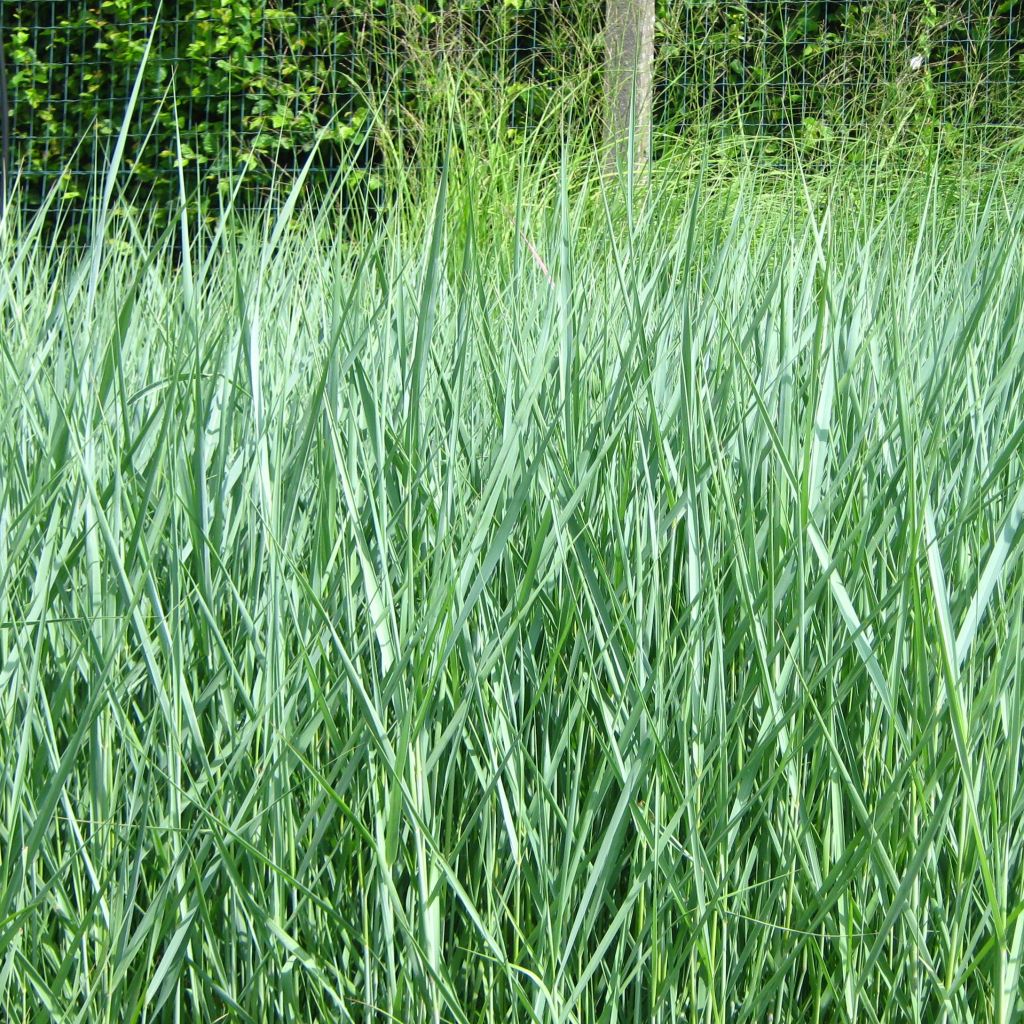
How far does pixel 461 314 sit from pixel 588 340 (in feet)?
0.60

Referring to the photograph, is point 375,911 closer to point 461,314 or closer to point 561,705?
point 561,705

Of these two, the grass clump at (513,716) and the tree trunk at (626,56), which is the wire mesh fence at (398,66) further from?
the grass clump at (513,716)

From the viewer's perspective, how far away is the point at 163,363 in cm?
130

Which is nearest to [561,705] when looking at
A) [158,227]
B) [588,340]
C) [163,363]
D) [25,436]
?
[588,340]

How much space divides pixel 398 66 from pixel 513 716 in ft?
13.3

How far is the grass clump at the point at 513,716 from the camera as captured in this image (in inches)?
26.7

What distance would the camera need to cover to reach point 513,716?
2.50 ft

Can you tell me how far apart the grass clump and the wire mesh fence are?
10.4 feet

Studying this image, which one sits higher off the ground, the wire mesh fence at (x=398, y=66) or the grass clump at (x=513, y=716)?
the wire mesh fence at (x=398, y=66)

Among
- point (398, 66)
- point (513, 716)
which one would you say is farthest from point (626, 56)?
point (513, 716)

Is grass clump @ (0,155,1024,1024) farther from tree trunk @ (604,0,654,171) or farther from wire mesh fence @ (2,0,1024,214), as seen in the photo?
wire mesh fence @ (2,0,1024,214)

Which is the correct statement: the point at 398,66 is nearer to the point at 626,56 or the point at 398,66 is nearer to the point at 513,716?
the point at 626,56

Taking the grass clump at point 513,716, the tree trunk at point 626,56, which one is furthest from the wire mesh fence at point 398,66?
the grass clump at point 513,716

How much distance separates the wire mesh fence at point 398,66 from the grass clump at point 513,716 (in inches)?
124
